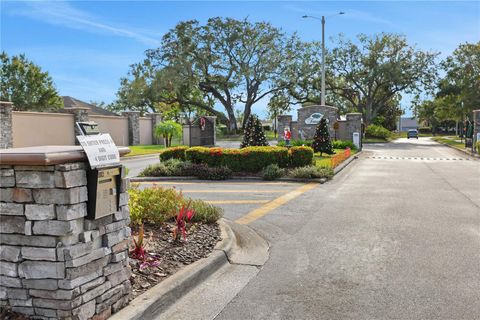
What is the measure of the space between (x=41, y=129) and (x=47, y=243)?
28800mm

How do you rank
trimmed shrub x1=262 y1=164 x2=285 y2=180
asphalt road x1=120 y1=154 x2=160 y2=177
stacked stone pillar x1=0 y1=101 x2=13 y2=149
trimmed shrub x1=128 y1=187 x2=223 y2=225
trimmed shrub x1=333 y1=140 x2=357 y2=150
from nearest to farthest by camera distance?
1. trimmed shrub x1=128 y1=187 x2=223 y2=225
2. trimmed shrub x1=262 y1=164 x2=285 y2=180
3. asphalt road x1=120 y1=154 x2=160 y2=177
4. stacked stone pillar x1=0 y1=101 x2=13 y2=149
5. trimmed shrub x1=333 y1=140 x2=357 y2=150

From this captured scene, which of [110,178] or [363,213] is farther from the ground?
[110,178]

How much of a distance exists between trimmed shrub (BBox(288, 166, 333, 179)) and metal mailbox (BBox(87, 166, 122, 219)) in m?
11.4

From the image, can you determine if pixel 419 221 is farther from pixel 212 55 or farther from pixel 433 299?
pixel 212 55

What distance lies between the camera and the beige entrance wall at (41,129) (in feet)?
92.0

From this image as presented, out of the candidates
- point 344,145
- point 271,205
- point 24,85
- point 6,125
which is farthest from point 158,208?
point 24,85

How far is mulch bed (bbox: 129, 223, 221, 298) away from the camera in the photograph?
4902mm

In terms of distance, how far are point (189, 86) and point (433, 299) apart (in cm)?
5279

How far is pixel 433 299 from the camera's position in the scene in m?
4.73

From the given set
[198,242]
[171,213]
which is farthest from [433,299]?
[171,213]

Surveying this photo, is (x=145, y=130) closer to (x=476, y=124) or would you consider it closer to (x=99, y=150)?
(x=476, y=124)

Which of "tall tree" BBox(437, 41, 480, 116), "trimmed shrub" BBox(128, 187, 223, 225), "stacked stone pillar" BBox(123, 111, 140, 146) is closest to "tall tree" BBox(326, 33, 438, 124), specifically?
"tall tree" BBox(437, 41, 480, 116)

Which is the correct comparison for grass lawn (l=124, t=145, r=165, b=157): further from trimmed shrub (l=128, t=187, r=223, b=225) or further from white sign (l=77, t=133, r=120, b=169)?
white sign (l=77, t=133, r=120, b=169)

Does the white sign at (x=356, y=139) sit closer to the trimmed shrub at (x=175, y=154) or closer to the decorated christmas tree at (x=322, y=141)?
the decorated christmas tree at (x=322, y=141)
